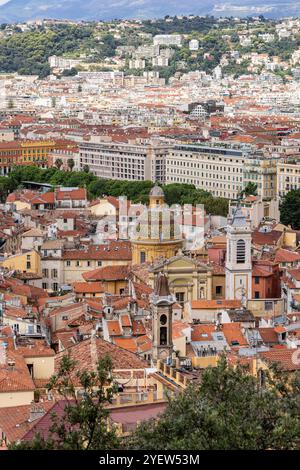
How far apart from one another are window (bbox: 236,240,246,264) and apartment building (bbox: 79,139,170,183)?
153 ft

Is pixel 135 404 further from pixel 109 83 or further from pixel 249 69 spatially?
pixel 249 69

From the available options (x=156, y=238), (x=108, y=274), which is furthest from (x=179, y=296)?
(x=108, y=274)

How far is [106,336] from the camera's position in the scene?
83.3 feet

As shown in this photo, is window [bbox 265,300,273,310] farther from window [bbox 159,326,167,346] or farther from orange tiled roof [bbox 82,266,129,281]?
window [bbox 159,326,167,346]

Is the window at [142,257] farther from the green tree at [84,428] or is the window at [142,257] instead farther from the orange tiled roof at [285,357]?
the green tree at [84,428]

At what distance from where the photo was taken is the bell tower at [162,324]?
23.0 metres

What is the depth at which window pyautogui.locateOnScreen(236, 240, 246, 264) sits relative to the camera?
30.9 metres

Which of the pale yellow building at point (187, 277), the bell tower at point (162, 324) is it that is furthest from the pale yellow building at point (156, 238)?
the bell tower at point (162, 324)

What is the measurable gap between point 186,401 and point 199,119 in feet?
353

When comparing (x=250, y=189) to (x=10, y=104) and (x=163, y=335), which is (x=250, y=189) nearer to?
(x=163, y=335)

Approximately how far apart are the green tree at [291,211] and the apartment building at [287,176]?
564 inches

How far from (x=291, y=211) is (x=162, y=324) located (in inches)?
1125

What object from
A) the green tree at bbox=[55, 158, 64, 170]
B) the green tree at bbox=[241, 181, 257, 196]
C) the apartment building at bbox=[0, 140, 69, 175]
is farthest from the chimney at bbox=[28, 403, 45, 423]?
the apartment building at bbox=[0, 140, 69, 175]

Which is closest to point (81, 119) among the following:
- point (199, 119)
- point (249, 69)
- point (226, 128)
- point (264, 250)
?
point (199, 119)
